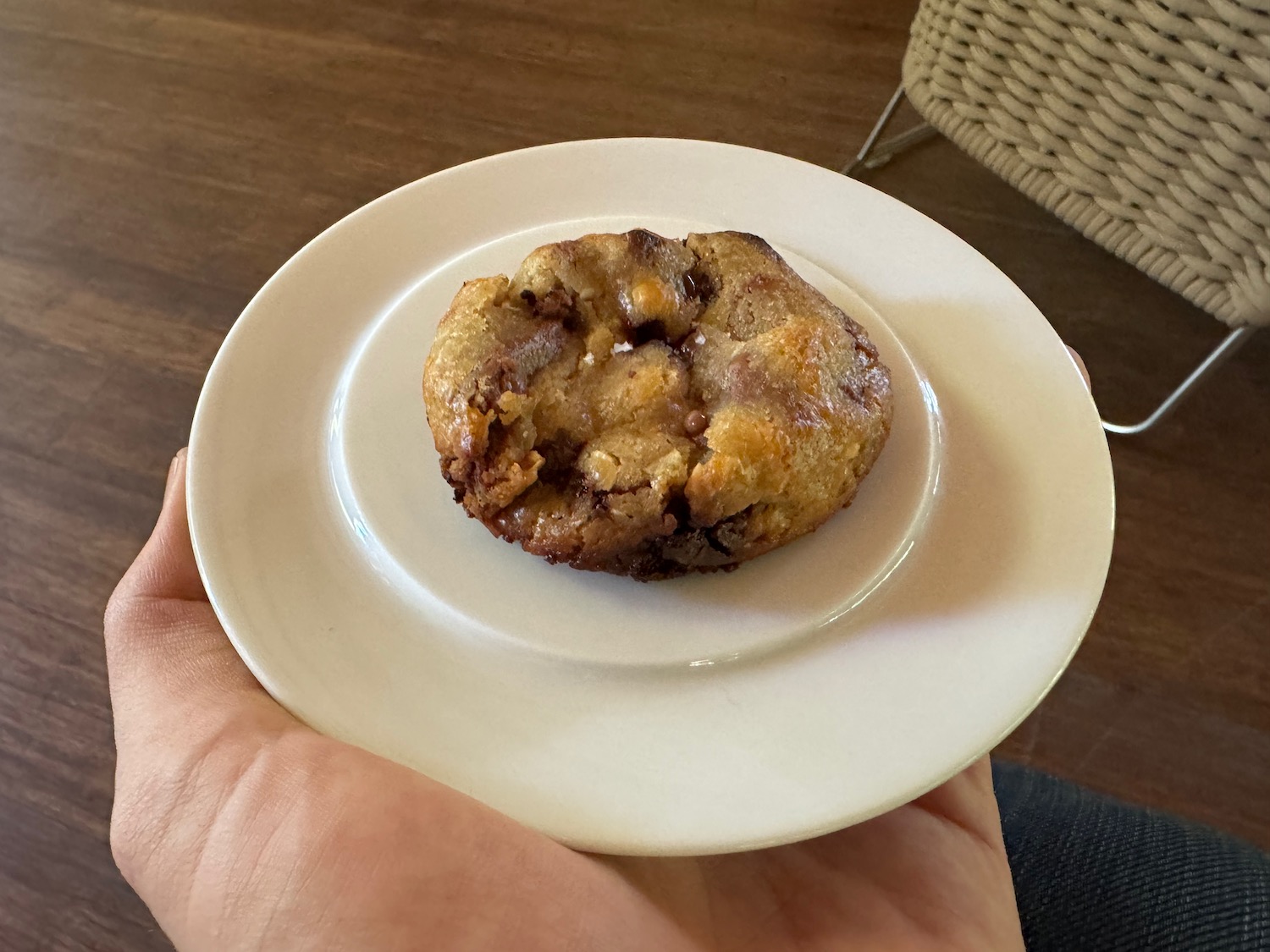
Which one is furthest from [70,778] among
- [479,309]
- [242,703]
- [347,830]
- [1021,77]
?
[1021,77]

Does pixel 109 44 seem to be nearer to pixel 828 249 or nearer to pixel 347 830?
pixel 828 249

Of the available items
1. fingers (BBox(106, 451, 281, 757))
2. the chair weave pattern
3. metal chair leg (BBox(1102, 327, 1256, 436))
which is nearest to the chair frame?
metal chair leg (BBox(1102, 327, 1256, 436))

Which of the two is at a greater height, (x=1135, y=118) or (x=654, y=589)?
(x=1135, y=118)

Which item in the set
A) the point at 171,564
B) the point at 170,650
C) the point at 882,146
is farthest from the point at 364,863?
Result: the point at 882,146

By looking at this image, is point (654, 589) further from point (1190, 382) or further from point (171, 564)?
point (1190, 382)

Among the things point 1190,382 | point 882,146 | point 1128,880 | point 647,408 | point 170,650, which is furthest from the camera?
point 882,146

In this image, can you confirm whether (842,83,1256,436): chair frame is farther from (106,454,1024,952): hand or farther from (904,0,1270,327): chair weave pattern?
(106,454,1024,952): hand
